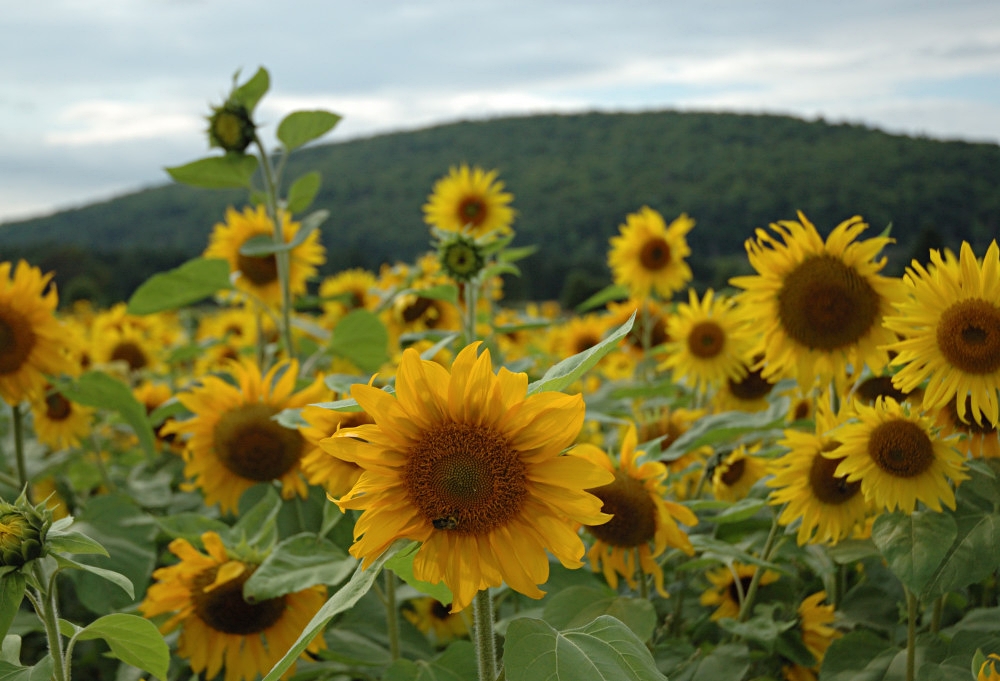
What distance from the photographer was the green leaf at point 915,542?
1.38 metres

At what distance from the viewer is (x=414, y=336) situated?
96.8 inches

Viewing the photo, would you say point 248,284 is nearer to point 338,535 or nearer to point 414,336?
point 414,336

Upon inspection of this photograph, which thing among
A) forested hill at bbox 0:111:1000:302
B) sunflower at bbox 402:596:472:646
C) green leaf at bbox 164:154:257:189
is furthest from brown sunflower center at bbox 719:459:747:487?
forested hill at bbox 0:111:1000:302

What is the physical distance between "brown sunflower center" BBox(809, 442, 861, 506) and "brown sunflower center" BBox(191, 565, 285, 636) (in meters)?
1.18

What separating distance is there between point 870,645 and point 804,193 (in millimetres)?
45584

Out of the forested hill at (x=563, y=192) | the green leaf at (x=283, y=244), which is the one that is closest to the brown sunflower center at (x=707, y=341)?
the green leaf at (x=283, y=244)

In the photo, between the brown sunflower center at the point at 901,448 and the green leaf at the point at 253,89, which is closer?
the brown sunflower center at the point at 901,448

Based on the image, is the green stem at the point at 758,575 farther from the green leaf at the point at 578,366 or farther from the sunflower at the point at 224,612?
the sunflower at the point at 224,612

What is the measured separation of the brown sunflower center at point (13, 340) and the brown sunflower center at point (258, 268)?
1.19 m

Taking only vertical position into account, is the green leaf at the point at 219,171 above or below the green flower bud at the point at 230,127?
below

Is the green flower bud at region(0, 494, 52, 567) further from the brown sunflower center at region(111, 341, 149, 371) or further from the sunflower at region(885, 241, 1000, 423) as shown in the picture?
the brown sunflower center at region(111, 341, 149, 371)

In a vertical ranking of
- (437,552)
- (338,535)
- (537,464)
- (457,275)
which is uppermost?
(457,275)

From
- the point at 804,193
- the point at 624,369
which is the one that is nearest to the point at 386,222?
the point at 804,193

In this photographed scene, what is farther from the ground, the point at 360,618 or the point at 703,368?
the point at 703,368
